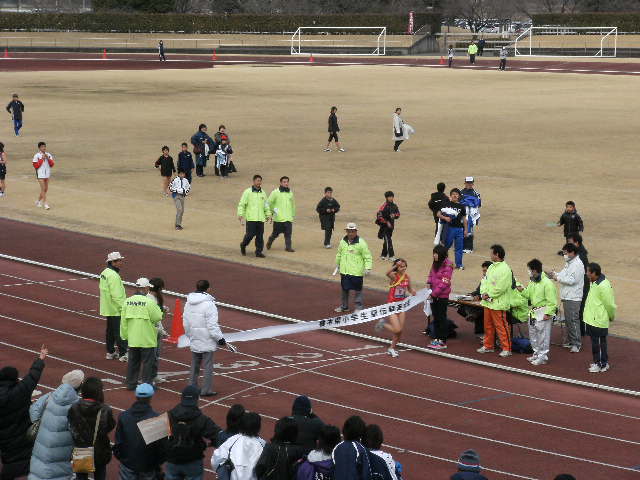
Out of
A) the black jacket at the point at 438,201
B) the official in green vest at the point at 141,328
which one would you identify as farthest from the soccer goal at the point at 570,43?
the official in green vest at the point at 141,328

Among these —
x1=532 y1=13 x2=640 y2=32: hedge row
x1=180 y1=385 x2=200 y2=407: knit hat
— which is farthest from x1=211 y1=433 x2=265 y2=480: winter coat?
x1=532 y1=13 x2=640 y2=32: hedge row

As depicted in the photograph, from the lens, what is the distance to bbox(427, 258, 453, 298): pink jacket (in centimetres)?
1923

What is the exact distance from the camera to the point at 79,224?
30297mm

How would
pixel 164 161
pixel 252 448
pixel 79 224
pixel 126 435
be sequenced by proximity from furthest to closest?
pixel 164 161 → pixel 79 224 → pixel 126 435 → pixel 252 448

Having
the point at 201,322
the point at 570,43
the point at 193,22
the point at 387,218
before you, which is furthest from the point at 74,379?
the point at 193,22

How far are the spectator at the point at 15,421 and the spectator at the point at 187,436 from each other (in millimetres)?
1701

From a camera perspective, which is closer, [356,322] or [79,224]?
[356,322]

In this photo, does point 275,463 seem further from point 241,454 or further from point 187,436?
point 187,436

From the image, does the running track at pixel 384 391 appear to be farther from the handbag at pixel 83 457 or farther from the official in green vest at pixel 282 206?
the official in green vest at pixel 282 206

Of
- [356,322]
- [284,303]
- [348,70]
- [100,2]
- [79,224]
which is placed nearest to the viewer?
[356,322]

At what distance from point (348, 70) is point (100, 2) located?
54.3 meters

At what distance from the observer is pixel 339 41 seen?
113312 mm

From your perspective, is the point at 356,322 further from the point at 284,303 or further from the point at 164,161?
the point at 164,161

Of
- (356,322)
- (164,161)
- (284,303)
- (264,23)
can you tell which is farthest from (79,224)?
(264,23)
